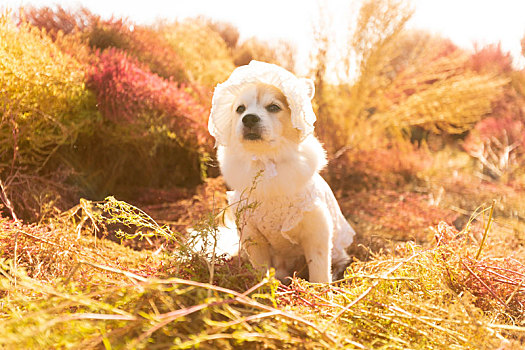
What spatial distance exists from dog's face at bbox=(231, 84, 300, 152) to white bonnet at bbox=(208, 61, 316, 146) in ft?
0.14

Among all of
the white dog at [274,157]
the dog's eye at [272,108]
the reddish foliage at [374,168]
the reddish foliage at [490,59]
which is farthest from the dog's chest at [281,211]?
the reddish foliage at [490,59]

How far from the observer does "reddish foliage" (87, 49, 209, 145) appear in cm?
244

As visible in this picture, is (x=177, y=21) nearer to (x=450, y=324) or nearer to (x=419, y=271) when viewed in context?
(x=419, y=271)

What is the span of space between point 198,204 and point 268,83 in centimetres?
132

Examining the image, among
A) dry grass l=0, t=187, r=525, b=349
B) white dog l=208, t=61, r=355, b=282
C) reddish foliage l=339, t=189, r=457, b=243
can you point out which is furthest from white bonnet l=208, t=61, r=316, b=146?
reddish foliage l=339, t=189, r=457, b=243

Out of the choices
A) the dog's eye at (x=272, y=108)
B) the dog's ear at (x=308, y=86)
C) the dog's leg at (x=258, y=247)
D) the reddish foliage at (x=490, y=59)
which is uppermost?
the reddish foliage at (x=490, y=59)

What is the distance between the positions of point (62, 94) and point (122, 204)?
1.40 meters

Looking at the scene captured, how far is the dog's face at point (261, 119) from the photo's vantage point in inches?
57.9

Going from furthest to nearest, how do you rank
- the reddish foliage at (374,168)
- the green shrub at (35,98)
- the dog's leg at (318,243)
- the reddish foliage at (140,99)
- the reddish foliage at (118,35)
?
the reddish foliage at (374,168)
the reddish foliage at (118,35)
the reddish foliage at (140,99)
the green shrub at (35,98)
the dog's leg at (318,243)

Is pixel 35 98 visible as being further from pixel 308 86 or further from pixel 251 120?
pixel 308 86

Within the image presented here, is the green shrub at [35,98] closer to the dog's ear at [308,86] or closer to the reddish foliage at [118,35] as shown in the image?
the reddish foliage at [118,35]

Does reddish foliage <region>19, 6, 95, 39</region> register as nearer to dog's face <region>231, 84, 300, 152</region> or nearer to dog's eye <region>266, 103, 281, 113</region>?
dog's face <region>231, 84, 300, 152</region>

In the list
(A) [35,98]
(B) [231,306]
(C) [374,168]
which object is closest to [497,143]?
(C) [374,168]

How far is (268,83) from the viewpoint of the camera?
153cm
